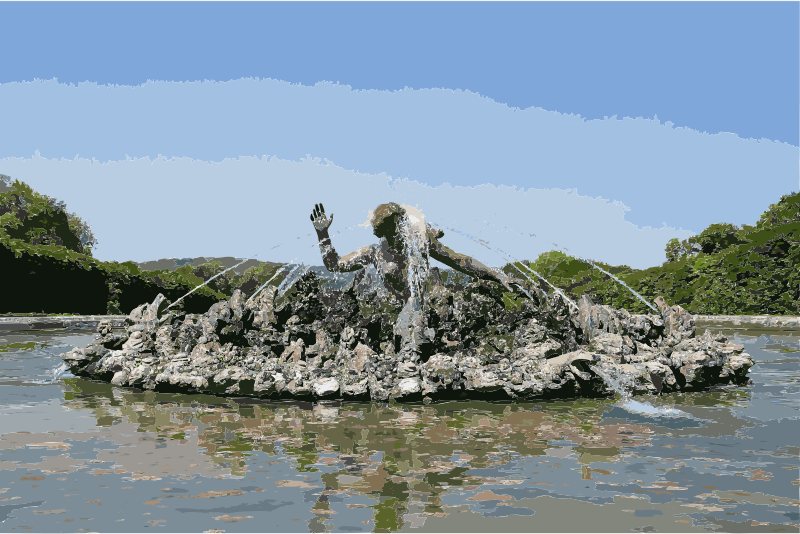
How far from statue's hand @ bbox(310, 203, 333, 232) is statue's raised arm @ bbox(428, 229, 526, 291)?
2.05m

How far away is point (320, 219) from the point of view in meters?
12.6

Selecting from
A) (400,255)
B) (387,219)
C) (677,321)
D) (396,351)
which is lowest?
(396,351)

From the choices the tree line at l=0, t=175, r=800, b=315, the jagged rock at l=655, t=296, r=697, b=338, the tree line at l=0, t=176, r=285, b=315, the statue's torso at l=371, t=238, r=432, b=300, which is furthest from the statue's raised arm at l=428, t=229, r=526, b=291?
the tree line at l=0, t=176, r=285, b=315

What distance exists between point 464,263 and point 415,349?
10.4 ft

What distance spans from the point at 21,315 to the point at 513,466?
34080mm

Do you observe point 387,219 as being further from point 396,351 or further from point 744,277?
point 744,277

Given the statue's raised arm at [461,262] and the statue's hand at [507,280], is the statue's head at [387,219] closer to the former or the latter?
the statue's raised arm at [461,262]

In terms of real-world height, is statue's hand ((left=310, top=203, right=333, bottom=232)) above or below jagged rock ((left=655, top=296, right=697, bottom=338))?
above

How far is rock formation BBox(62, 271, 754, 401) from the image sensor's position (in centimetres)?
966

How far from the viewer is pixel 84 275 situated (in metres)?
36.3

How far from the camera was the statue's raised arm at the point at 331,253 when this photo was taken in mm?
12516

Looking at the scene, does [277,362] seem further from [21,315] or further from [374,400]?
[21,315]

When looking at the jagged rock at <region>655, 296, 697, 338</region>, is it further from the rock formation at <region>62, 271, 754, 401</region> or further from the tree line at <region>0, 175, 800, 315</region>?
the tree line at <region>0, 175, 800, 315</region>

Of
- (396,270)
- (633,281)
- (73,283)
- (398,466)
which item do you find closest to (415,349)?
(396,270)
